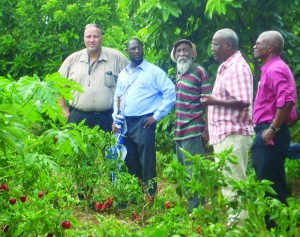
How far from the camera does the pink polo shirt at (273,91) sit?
5.58 metres

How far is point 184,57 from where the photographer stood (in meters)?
7.07

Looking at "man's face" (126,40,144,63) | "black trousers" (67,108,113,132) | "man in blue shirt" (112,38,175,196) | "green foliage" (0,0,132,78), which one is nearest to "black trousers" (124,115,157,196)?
"man in blue shirt" (112,38,175,196)

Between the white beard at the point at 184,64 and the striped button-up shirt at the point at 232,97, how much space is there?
80cm

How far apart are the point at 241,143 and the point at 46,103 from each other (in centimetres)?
220

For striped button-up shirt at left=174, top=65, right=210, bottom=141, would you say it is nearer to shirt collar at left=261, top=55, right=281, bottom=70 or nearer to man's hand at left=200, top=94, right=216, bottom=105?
man's hand at left=200, top=94, right=216, bottom=105

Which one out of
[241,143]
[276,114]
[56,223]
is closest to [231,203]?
[56,223]

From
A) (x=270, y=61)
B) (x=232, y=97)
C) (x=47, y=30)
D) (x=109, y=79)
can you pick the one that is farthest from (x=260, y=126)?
(x=47, y=30)

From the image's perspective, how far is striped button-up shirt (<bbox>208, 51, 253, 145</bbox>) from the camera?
6.07 meters

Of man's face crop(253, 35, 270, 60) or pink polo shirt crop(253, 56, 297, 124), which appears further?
man's face crop(253, 35, 270, 60)

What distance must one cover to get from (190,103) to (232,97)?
944mm

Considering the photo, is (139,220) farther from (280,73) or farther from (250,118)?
(280,73)

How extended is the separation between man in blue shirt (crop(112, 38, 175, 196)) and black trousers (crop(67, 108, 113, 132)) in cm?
31

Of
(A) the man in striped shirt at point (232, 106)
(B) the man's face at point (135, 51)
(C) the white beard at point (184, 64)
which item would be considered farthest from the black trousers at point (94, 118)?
(A) the man in striped shirt at point (232, 106)

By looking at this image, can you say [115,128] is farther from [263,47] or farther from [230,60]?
[263,47]
